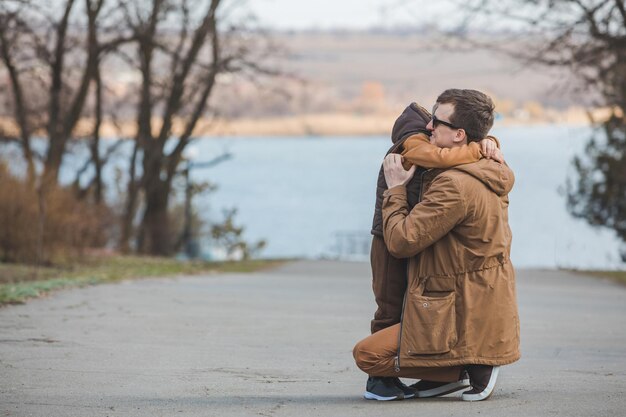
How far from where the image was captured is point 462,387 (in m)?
6.32

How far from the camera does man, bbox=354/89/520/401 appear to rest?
19.2ft

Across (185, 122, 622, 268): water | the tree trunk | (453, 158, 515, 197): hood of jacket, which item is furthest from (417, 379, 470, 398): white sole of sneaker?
the tree trunk

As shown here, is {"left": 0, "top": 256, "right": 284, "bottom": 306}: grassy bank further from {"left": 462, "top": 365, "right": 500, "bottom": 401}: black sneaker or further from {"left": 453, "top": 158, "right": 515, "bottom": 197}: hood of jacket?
{"left": 453, "top": 158, "right": 515, "bottom": 197}: hood of jacket

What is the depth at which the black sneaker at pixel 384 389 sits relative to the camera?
6.25 meters

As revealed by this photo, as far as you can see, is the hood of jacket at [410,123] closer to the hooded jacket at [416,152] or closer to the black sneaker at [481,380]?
the hooded jacket at [416,152]

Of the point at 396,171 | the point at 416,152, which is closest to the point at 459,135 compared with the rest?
the point at 416,152

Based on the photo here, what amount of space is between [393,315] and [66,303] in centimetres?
573

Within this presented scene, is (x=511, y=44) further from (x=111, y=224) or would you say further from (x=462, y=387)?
(x=462, y=387)

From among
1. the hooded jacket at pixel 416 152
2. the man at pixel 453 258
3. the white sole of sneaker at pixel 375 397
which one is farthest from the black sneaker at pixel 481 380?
the hooded jacket at pixel 416 152

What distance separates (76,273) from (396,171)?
11289 mm

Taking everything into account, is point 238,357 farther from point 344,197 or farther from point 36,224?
point 344,197

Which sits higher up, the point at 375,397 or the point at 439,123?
the point at 439,123

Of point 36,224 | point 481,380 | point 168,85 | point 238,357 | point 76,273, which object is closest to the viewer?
point 481,380

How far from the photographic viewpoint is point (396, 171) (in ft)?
19.7
